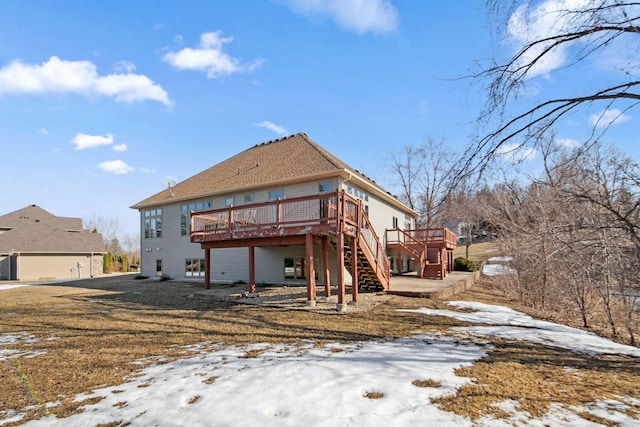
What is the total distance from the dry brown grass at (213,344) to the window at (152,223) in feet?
30.9

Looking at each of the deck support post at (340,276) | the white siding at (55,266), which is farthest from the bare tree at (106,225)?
the deck support post at (340,276)

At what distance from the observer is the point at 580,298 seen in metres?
9.40

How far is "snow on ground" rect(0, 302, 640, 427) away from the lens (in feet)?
10.8

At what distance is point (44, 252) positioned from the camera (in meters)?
27.2

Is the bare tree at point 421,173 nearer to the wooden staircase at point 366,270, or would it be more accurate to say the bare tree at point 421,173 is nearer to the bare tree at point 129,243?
the wooden staircase at point 366,270

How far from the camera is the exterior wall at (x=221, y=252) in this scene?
49.1 ft

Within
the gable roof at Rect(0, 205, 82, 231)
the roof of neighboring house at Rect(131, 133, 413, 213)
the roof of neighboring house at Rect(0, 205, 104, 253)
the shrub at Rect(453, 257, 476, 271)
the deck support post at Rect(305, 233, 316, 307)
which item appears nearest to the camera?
the deck support post at Rect(305, 233, 316, 307)

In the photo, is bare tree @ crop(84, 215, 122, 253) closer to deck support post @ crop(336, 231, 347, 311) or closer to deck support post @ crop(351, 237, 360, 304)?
deck support post @ crop(351, 237, 360, 304)

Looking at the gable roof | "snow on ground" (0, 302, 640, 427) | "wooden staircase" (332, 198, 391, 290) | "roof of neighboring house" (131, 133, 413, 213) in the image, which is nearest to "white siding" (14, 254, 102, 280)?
the gable roof

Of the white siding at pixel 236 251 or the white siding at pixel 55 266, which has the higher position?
the white siding at pixel 236 251

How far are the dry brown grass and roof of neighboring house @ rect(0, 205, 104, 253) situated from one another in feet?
67.6

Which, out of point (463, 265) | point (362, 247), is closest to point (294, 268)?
point (362, 247)

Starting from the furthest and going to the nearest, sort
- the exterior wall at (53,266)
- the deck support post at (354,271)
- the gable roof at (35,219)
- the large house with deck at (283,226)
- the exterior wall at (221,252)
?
the gable roof at (35,219), the exterior wall at (53,266), the exterior wall at (221,252), the large house with deck at (283,226), the deck support post at (354,271)

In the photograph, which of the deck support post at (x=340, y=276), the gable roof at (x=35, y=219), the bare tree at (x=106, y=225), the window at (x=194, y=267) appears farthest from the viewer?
the bare tree at (x=106, y=225)
